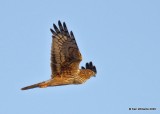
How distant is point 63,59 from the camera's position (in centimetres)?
2503

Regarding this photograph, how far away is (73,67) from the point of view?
25172 millimetres

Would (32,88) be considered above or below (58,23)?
below

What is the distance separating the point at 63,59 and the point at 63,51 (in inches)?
8.6

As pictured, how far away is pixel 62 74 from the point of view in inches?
987

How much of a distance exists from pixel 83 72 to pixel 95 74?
0.87 m

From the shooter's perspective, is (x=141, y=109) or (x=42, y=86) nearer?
(x=42, y=86)

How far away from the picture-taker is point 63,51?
82.2 ft

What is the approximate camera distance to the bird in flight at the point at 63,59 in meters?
24.9

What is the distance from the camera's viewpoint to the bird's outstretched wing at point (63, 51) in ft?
81.8

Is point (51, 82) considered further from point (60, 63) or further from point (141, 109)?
point (141, 109)

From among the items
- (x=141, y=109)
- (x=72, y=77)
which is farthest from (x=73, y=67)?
(x=141, y=109)

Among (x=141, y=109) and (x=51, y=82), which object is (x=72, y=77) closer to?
(x=51, y=82)

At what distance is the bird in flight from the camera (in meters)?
24.9

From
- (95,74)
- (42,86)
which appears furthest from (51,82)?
(95,74)
